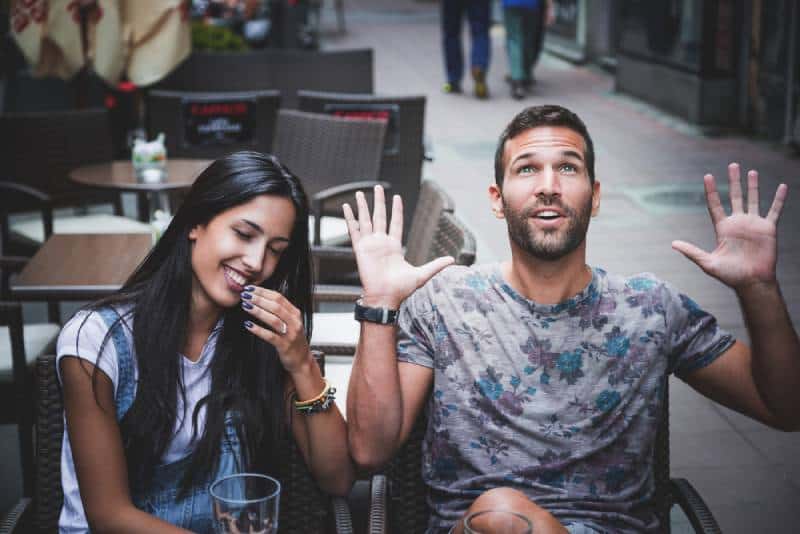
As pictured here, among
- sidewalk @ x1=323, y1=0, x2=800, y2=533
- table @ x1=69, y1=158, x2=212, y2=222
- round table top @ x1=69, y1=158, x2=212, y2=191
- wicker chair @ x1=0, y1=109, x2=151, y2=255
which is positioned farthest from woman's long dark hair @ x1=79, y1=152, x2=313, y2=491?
wicker chair @ x1=0, y1=109, x2=151, y2=255

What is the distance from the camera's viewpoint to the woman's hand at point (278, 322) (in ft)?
7.96

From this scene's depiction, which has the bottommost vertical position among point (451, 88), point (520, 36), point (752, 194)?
point (451, 88)

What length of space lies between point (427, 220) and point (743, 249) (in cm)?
202

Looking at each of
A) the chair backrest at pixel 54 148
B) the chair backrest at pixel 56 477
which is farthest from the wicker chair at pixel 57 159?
the chair backrest at pixel 56 477

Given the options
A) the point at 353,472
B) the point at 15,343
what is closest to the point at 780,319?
the point at 353,472

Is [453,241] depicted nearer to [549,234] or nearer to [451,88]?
[549,234]

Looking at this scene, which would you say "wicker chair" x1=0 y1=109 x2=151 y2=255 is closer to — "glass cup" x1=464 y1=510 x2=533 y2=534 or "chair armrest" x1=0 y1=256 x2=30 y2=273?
"chair armrest" x1=0 y1=256 x2=30 y2=273

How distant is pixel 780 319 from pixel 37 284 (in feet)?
8.89

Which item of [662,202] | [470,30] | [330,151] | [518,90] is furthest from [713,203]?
[470,30]

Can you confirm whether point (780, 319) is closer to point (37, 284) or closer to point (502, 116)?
point (37, 284)

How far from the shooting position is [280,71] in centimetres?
888

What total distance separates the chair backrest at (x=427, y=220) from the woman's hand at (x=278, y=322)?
71.5 inches

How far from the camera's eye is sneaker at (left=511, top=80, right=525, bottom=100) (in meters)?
14.7

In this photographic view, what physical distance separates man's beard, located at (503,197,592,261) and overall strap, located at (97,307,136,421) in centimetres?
98
